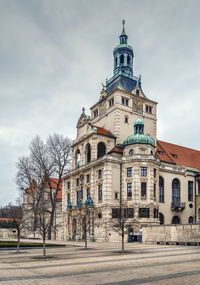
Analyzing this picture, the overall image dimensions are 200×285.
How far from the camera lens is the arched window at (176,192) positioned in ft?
175

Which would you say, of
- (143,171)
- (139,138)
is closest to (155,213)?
(143,171)

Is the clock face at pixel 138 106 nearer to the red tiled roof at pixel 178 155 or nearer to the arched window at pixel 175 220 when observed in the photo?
the red tiled roof at pixel 178 155

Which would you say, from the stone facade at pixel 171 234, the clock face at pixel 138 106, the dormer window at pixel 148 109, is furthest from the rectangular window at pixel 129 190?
the dormer window at pixel 148 109

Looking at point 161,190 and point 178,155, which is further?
point 178,155

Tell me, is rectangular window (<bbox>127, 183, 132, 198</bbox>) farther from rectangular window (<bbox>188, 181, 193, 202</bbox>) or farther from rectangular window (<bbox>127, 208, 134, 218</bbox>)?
rectangular window (<bbox>188, 181, 193, 202</bbox>)

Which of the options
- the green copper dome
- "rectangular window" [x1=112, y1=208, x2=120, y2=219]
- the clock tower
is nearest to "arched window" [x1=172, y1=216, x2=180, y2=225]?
"rectangular window" [x1=112, y1=208, x2=120, y2=219]

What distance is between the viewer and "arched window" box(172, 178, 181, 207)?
53.2 metres

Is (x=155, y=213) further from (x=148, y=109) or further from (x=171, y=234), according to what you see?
(x=148, y=109)

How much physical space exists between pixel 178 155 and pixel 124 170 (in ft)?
53.5

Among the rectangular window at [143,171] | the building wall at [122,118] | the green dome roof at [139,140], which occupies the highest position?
the building wall at [122,118]

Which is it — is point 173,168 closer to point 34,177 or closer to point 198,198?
point 198,198

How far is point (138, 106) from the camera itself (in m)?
58.3

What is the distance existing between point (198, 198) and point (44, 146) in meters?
28.6

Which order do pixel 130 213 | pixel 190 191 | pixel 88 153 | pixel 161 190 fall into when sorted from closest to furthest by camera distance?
pixel 130 213 < pixel 161 190 < pixel 190 191 < pixel 88 153
